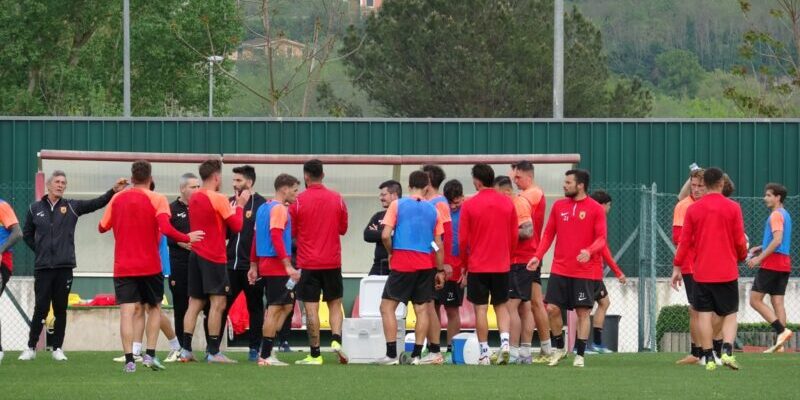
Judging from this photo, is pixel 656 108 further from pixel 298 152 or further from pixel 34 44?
pixel 298 152

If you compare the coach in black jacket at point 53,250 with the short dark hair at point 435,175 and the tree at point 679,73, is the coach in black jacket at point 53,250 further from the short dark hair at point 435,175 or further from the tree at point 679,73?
the tree at point 679,73

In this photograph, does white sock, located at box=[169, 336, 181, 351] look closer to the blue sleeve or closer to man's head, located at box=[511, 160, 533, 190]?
the blue sleeve

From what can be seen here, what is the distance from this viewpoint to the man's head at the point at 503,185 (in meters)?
15.6

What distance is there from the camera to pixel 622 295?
79.6 feet

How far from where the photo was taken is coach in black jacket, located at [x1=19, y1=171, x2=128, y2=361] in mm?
16109

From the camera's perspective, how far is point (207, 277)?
50.0 ft

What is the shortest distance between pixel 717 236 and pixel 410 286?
2916mm

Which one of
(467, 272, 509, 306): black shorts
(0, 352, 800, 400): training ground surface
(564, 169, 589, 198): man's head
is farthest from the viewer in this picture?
(467, 272, 509, 306): black shorts

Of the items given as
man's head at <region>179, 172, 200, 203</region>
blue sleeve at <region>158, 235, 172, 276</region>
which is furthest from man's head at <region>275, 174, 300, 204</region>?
blue sleeve at <region>158, 235, 172, 276</region>

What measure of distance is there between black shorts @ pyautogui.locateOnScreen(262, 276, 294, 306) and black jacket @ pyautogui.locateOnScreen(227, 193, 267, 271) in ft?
2.93

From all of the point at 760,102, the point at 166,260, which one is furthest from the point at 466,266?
the point at 760,102

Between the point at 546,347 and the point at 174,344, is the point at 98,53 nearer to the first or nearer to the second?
the point at 174,344

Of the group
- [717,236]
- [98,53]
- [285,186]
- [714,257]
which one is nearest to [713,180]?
[717,236]

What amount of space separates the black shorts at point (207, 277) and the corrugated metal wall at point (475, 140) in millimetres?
10198
